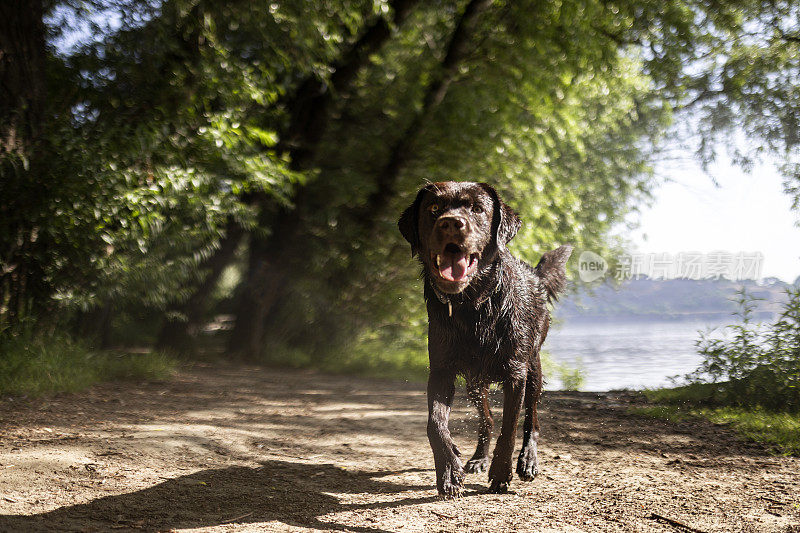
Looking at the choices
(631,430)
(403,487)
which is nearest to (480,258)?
(403,487)

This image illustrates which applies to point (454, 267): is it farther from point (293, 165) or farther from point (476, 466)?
point (293, 165)

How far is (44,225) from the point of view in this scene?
230 inches

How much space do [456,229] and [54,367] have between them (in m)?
4.86

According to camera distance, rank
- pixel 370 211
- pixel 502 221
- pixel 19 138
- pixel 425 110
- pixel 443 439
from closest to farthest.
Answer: pixel 443 439
pixel 502 221
pixel 19 138
pixel 425 110
pixel 370 211

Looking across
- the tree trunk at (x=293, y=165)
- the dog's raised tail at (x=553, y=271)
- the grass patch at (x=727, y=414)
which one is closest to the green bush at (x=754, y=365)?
the grass patch at (x=727, y=414)

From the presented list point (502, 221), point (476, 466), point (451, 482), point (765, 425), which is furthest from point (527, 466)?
point (765, 425)

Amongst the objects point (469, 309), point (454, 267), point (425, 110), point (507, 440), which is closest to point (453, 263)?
point (454, 267)

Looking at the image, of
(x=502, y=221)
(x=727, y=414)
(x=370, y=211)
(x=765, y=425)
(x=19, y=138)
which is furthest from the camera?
(x=370, y=211)

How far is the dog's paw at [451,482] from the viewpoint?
323 cm

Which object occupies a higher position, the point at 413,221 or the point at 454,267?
the point at 413,221

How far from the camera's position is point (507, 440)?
11.4 feet

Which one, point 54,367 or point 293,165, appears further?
point 293,165

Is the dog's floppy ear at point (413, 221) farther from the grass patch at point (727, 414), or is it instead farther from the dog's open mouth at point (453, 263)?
the grass patch at point (727, 414)

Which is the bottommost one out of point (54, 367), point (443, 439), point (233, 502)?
point (233, 502)
